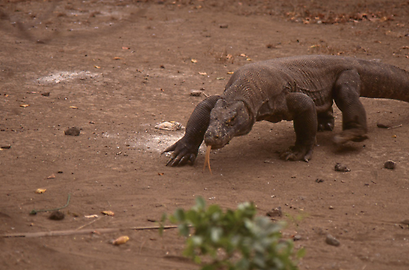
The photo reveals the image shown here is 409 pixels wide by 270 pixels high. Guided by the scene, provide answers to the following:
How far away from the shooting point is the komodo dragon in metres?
3.98

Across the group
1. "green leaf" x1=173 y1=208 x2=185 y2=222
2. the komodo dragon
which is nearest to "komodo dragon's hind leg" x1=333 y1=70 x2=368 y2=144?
the komodo dragon

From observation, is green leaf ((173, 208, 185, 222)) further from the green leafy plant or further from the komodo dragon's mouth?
the komodo dragon's mouth

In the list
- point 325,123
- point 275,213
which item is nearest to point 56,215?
point 275,213

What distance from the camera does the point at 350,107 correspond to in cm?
476

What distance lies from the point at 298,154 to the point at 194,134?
43.0 inches

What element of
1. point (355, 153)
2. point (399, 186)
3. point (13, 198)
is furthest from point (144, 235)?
point (355, 153)

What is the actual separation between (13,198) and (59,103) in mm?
2602

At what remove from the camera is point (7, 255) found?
2.46m

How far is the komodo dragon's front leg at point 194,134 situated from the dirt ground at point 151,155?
16 centimetres

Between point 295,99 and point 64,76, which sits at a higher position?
point 295,99

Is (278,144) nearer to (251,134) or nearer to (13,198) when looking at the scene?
(251,134)

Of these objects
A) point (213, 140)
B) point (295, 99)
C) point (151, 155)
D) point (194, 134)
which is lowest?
point (151, 155)

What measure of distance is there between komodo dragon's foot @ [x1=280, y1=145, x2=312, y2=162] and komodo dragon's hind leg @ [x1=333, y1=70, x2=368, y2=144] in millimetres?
308

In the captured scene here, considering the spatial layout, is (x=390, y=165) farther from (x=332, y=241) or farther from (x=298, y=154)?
(x=332, y=241)
